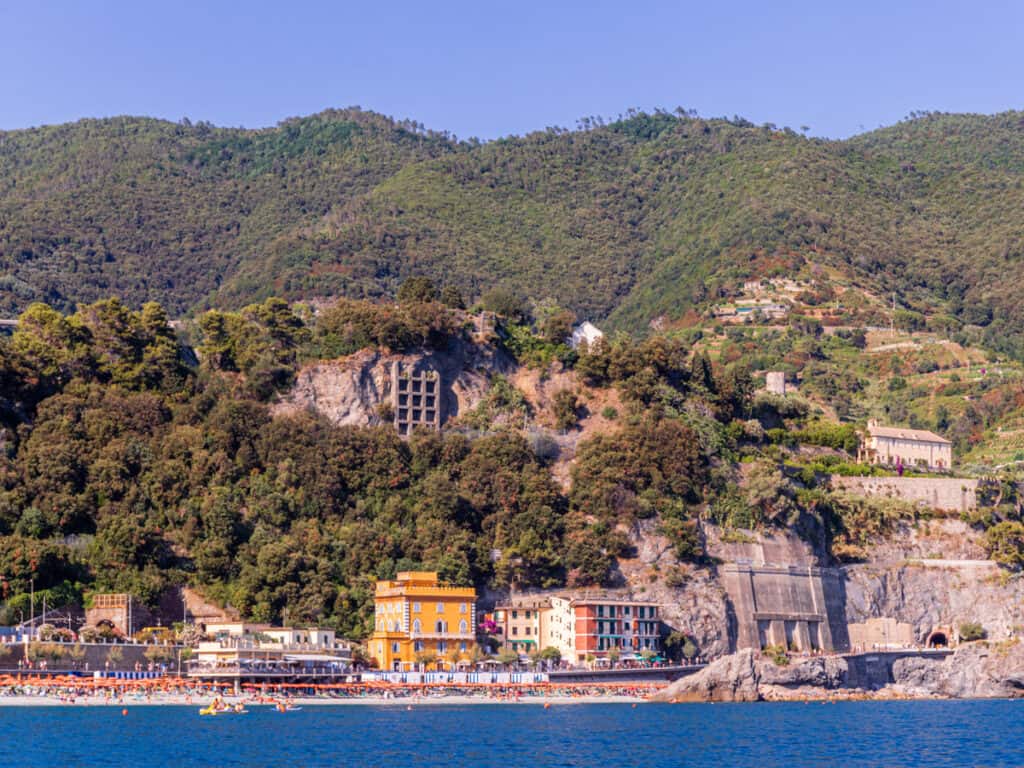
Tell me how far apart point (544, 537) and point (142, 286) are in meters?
86.1

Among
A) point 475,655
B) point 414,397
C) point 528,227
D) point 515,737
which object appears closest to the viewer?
point 515,737

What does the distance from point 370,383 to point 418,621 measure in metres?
21.8

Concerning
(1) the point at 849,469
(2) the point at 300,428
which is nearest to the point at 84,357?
(2) the point at 300,428

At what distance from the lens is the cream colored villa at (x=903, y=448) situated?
120 meters

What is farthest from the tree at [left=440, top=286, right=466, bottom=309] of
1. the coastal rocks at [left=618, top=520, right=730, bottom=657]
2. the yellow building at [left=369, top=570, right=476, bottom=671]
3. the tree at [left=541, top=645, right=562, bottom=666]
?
the tree at [left=541, top=645, right=562, bottom=666]

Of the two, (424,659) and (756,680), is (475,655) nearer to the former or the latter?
(424,659)

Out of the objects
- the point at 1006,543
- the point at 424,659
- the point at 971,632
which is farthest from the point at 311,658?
the point at 1006,543

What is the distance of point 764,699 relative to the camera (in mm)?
91125

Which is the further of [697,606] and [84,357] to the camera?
[84,357]

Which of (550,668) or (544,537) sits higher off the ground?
(544,537)

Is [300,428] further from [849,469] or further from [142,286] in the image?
[142,286]

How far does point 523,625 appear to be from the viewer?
94.6 m

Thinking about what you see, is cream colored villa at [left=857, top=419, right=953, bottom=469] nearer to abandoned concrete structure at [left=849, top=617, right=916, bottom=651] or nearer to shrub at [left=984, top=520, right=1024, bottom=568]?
shrub at [left=984, top=520, right=1024, bottom=568]

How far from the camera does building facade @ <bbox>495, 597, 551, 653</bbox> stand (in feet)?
309
